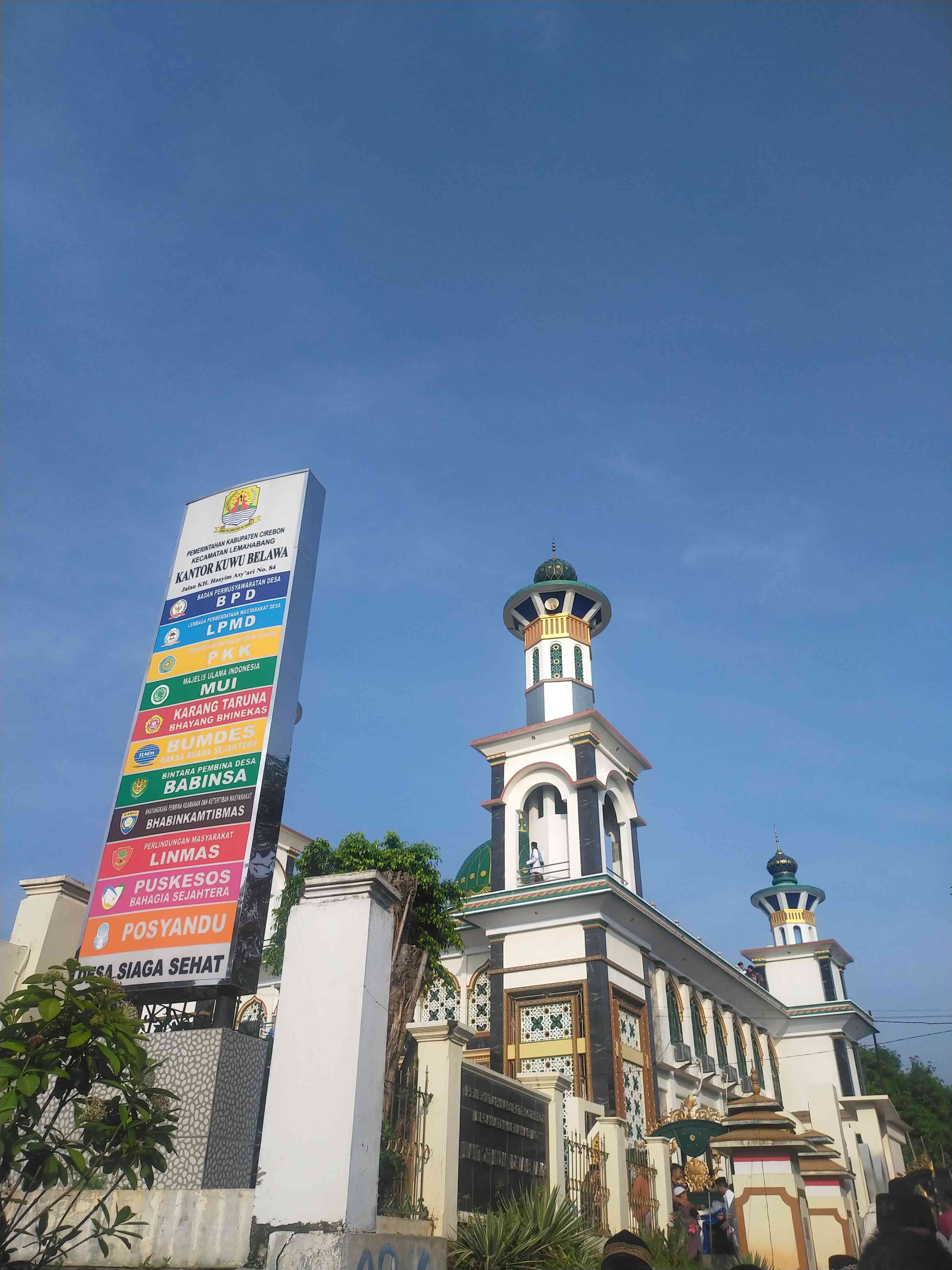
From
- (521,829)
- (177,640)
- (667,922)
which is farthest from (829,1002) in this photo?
(177,640)

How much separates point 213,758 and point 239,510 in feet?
11.4

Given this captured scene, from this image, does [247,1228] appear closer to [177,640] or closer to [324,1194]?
[324,1194]

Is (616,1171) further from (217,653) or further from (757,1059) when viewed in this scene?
(757,1059)

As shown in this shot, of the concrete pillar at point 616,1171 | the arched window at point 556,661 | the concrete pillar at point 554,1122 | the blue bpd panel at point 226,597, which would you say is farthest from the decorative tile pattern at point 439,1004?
the blue bpd panel at point 226,597

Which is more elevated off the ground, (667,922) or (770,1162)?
(667,922)

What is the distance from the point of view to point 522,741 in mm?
24000

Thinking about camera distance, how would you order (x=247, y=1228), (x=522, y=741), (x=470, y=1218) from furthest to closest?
(x=522, y=741) < (x=470, y=1218) < (x=247, y=1228)

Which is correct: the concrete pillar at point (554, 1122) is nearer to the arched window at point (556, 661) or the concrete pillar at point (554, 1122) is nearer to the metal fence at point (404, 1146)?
the metal fence at point (404, 1146)

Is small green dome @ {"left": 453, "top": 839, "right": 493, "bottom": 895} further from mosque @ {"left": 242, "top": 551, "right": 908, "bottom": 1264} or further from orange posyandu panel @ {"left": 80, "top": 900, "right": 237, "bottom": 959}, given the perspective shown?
orange posyandu panel @ {"left": 80, "top": 900, "right": 237, "bottom": 959}

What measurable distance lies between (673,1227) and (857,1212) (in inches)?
152

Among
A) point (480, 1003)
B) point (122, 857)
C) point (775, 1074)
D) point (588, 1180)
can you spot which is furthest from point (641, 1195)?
point (775, 1074)

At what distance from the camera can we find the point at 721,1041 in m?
26.8

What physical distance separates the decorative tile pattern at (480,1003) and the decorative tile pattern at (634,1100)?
11.9 ft

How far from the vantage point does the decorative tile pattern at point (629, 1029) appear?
19781 millimetres
